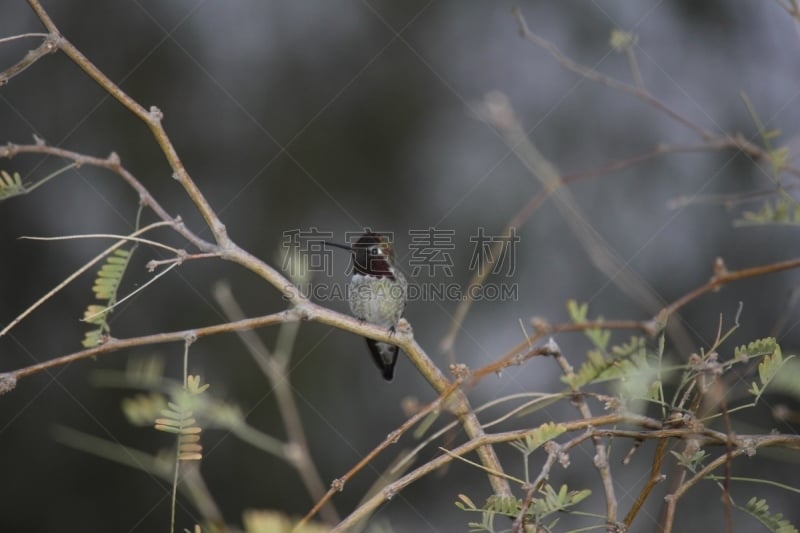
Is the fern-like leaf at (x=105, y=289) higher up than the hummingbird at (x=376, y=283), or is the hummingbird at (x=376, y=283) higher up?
the fern-like leaf at (x=105, y=289)

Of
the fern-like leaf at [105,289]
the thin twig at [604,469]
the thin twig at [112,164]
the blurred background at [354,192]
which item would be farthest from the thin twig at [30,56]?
the blurred background at [354,192]

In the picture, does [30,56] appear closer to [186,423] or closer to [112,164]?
[112,164]

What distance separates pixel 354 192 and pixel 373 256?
81.3 inches

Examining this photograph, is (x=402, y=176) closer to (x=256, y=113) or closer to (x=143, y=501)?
(x=256, y=113)

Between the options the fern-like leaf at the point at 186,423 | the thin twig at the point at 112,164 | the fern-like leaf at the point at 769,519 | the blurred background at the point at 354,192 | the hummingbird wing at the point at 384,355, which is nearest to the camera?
the fern-like leaf at the point at 186,423

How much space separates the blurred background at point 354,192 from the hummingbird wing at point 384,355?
715mm

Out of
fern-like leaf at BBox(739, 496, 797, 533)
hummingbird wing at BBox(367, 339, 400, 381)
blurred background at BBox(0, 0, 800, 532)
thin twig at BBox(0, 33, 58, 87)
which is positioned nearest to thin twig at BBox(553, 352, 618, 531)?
fern-like leaf at BBox(739, 496, 797, 533)

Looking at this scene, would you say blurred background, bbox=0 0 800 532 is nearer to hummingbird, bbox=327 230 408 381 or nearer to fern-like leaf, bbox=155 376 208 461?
hummingbird, bbox=327 230 408 381

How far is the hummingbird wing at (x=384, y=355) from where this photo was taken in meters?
4.68

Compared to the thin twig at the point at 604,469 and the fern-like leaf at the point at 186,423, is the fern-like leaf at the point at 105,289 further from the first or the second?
the thin twig at the point at 604,469

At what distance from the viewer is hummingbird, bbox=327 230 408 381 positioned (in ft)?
13.7

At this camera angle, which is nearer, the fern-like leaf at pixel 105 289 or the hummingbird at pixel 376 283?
the fern-like leaf at pixel 105 289

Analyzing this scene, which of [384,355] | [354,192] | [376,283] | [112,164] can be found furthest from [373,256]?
[112,164]

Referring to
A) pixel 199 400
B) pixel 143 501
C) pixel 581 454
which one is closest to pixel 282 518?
pixel 199 400
